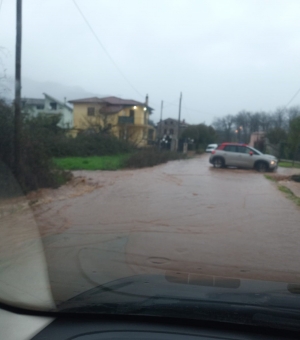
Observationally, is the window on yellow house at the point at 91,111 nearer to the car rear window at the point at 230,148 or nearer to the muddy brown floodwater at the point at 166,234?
the car rear window at the point at 230,148

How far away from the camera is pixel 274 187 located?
63.5 feet

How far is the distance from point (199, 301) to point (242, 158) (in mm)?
25182

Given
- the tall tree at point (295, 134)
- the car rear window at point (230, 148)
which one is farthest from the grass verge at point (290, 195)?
the tall tree at point (295, 134)

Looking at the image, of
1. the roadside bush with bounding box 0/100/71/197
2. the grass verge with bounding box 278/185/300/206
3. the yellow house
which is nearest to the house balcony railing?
the yellow house

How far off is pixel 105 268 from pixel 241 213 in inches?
256

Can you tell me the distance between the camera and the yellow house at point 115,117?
42406mm

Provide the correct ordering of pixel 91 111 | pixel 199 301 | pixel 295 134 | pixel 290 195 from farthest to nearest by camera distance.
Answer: pixel 91 111 → pixel 295 134 → pixel 290 195 → pixel 199 301

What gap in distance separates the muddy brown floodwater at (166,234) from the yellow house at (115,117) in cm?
2481

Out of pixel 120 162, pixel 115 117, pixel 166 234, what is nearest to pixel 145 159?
pixel 120 162

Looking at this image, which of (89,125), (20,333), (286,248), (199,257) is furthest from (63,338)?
(89,125)

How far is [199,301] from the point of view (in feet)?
10.9

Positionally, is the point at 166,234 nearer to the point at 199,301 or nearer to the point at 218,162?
the point at 199,301

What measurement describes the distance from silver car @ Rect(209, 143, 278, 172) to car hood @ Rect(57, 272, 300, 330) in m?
24.1

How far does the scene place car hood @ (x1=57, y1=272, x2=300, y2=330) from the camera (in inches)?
121
